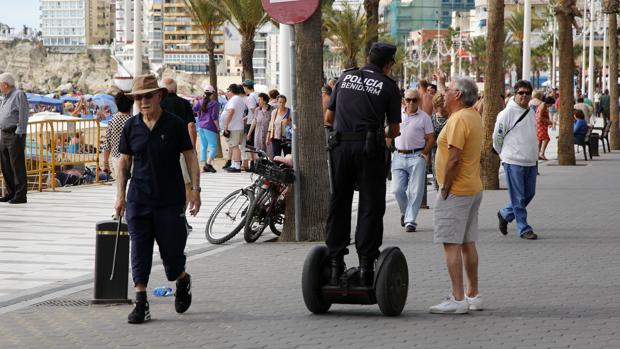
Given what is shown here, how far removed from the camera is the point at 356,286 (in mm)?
8742

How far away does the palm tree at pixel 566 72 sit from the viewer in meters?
28.6

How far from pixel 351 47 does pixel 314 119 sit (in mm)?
44063

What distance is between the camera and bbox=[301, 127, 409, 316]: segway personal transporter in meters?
8.57

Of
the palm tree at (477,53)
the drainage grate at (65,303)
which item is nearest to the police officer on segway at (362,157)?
the drainage grate at (65,303)

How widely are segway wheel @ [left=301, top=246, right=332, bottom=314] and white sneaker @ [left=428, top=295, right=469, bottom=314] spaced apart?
29.0 inches

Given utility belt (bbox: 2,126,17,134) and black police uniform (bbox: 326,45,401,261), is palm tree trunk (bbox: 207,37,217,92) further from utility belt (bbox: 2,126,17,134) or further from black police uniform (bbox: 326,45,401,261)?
black police uniform (bbox: 326,45,401,261)

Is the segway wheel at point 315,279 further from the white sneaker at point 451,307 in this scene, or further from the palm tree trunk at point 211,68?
the palm tree trunk at point 211,68

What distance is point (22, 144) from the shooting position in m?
18.5

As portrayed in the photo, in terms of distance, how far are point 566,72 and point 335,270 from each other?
2136 centimetres

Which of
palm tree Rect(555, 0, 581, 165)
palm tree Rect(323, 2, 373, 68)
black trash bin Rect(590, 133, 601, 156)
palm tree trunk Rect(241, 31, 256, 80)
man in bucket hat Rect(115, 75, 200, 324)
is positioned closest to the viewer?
man in bucket hat Rect(115, 75, 200, 324)

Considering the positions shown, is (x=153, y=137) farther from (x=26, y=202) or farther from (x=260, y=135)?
(x=260, y=135)

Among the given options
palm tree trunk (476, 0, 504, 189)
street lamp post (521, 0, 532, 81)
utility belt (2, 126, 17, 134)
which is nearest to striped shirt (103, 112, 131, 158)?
utility belt (2, 126, 17, 134)

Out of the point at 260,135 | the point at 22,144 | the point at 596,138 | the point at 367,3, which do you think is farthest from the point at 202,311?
the point at 367,3

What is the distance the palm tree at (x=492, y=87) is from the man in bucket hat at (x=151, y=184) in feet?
43.8
